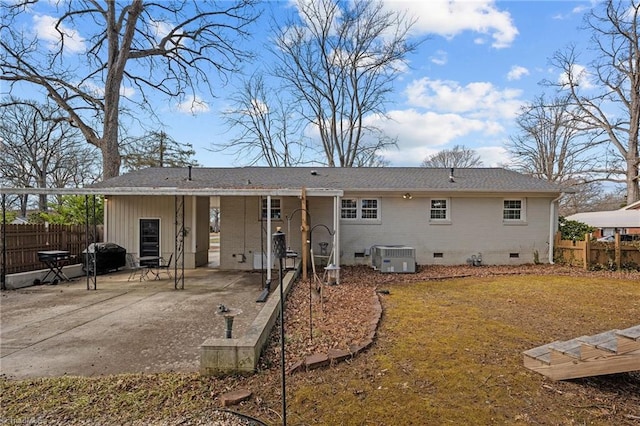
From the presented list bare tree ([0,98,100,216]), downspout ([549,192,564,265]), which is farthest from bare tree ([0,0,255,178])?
downspout ([549,192,564,265])

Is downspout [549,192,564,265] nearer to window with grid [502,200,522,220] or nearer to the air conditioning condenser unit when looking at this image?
window with grid [502,200,522,220]

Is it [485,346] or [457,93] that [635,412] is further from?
[457,93]

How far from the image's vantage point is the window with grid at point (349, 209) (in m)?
11.8

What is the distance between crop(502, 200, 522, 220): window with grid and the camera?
1193 centimetres

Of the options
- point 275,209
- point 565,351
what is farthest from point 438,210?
point 565,351

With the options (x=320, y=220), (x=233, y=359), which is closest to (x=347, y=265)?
(x=320, y=220)

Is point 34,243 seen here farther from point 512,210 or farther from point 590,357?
point 512,210

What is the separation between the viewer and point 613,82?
778 inches

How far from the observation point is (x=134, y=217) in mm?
11562

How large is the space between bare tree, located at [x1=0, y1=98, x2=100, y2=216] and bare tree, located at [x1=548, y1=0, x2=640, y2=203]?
34.2 meters

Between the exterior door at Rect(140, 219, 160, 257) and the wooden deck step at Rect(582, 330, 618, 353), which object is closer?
the wooden deck step at Rect(582, 330, 618, 353)

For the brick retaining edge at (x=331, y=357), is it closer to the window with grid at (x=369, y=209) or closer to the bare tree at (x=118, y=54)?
the window with grid at (x=369, y=209)

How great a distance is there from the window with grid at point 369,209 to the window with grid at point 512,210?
4.61 m

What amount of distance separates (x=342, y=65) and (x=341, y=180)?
48.2ft
